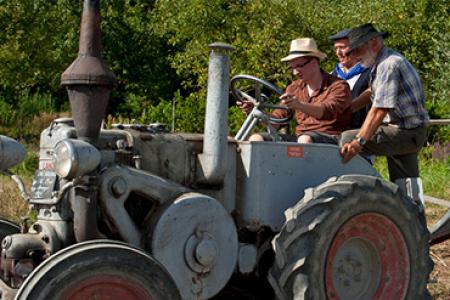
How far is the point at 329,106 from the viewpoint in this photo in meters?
5.73

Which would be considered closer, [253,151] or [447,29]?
[253,151]

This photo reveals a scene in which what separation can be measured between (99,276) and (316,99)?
244cm

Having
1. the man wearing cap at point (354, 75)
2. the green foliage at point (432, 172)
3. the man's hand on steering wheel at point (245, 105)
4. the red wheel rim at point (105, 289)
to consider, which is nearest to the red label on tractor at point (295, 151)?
the man's hand on steering wheel at point (245, 105)

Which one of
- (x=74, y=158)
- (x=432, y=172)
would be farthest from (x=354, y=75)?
(x=432, y=172)

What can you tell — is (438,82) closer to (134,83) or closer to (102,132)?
(134,83)

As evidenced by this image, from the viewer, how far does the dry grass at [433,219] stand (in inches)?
263

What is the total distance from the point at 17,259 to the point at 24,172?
24.1ft

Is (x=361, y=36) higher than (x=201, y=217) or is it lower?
higher

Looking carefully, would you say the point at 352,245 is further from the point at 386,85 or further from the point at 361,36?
the point at 361,36

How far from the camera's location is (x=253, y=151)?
511cm

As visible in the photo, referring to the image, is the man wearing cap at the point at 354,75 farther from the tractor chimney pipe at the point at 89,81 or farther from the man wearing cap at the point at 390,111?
the tractor chimney pipe at the point at 89,81

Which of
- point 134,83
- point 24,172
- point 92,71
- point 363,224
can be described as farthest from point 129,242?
point 134,83

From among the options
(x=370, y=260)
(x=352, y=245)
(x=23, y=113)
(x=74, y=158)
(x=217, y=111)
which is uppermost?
(x=217, y=111)

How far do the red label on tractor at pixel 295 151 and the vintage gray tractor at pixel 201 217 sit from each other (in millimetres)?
19
